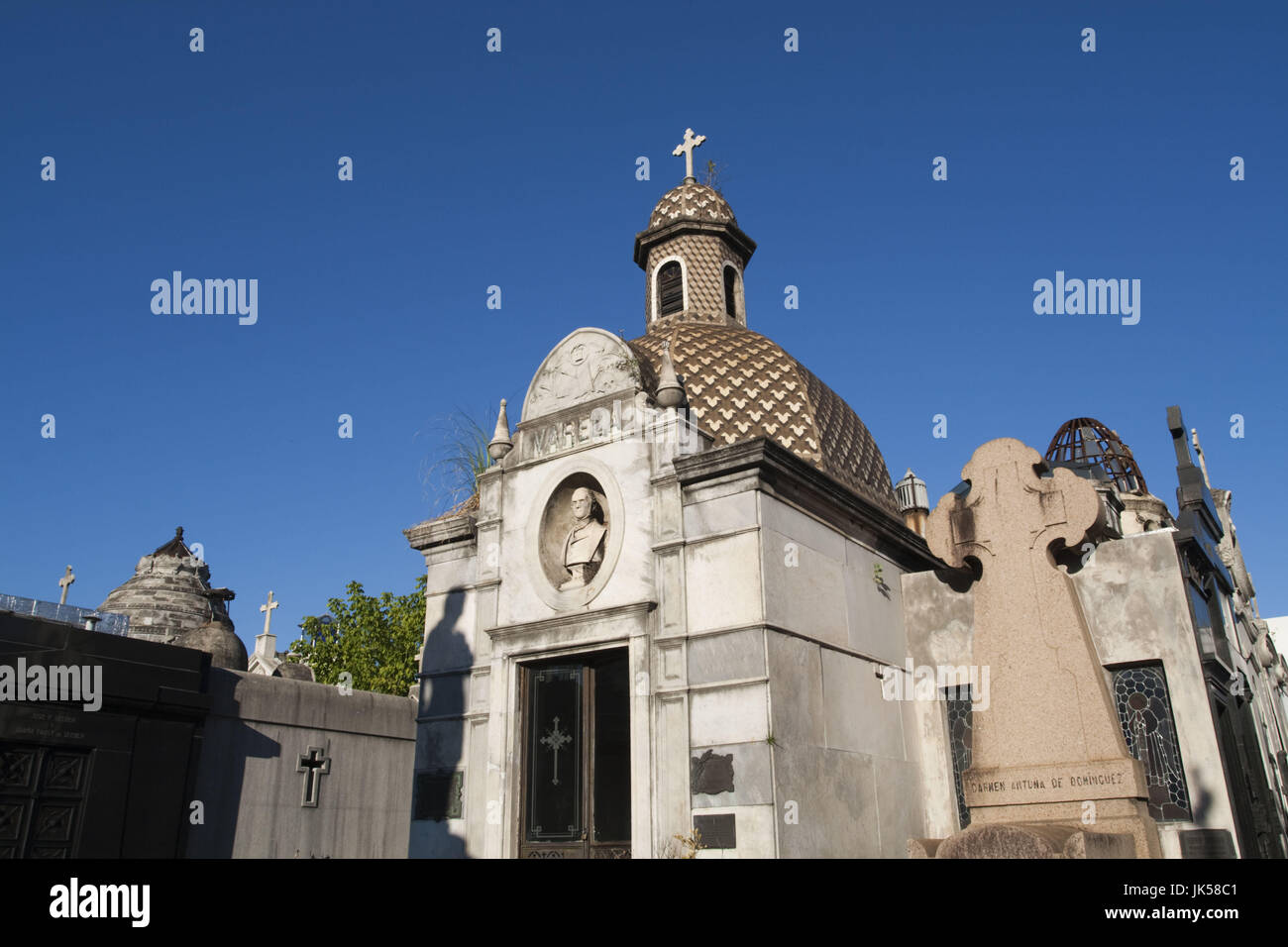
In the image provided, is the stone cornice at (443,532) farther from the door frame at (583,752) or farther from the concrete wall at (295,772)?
the concrete wall at (295,772)

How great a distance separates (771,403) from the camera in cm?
1408

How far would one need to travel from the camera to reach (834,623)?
1016cm

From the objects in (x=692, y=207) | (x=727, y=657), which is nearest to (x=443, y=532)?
(x=727, y=657)

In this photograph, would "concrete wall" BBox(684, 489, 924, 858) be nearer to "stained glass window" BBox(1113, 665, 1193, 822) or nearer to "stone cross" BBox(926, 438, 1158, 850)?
"stone cross" BBox(926, 438, 1158, 850)

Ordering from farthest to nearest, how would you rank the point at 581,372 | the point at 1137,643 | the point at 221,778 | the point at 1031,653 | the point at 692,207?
1. the point at 692,207
2. the point at 221,778
3. the point at 581,372
4. the point at 1137,643
5. the point at 1031,653

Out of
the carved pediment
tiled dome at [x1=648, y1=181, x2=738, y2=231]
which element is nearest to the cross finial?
tiled dome at [x1=648, y1=181, x2=738, y2=231]

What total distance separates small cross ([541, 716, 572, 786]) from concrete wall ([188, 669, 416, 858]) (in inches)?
231

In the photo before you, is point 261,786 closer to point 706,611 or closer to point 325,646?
point 706,611

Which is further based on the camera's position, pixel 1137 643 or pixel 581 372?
pixel 581 372

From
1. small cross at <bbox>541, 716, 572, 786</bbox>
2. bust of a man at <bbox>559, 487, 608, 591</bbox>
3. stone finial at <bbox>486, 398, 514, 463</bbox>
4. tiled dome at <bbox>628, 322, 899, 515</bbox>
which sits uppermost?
tiled dome at <bbox>628, 322, 899, 515</bbox>

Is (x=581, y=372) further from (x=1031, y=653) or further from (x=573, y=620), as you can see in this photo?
(x=1031, y=653)

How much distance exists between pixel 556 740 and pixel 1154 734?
6456 millimetres

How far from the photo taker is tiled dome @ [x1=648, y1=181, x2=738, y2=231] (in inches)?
736

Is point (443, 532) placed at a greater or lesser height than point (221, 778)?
greater
